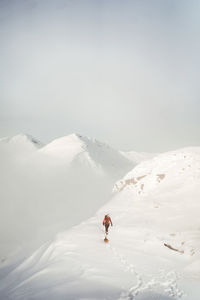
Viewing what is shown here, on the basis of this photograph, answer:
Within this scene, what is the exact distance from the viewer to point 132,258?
10.2m

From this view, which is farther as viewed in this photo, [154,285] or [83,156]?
[83,156]

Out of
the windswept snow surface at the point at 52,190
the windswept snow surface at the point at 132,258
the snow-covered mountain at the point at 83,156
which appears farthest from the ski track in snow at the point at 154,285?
the snow-covered mountain at the point at 83,156

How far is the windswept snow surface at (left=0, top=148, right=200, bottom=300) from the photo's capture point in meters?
6.87

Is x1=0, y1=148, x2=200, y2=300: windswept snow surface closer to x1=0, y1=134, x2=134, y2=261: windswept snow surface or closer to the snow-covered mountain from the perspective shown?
x1=0, y1=134, x2=134, y2=261: windswept snow surface

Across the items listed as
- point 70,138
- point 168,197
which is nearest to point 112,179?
point 70,138

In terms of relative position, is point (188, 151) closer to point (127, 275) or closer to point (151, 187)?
point (151, 187)

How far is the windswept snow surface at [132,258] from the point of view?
6.87m

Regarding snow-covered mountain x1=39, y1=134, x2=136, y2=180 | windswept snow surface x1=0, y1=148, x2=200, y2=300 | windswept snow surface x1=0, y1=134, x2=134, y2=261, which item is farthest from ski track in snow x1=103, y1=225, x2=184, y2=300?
snow-covered mountain x1=39, y1=134, x2=136, y2=180

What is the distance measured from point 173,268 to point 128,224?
28.4ft

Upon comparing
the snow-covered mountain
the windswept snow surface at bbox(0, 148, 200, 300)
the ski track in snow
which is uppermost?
the snow-covered mountain

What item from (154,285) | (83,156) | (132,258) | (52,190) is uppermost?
(83,156)

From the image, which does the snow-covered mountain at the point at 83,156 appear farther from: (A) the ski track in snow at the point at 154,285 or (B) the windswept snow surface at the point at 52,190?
(A) the ski track in snow at the point at 154,285

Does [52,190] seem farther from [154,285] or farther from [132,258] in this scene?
[154,285]

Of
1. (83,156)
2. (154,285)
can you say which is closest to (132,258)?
(154,285)
